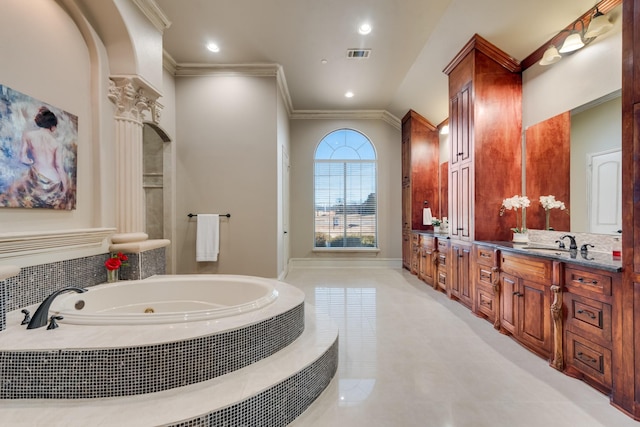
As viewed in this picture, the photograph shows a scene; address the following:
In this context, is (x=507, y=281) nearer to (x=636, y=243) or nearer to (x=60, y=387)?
(x=636, y=243)

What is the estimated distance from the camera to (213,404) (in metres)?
1.26

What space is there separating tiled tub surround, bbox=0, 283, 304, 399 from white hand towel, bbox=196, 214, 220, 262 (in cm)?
223

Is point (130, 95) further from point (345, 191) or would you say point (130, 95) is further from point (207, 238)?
point (345, 191)

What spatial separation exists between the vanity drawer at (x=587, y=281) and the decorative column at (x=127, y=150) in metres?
3.57

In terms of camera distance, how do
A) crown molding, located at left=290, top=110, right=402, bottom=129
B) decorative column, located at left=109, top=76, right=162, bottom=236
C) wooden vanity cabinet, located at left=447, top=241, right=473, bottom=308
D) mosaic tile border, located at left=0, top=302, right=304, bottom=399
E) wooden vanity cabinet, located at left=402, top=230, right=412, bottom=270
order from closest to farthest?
mosaic tile border, located at left=0, top=302, right=304, bottom=399 < decorative column, located at left=109, top=76, right=162, bottom=236 < wooden vanity cabinet, located at left=447, top=241, right=473, bottom=308 < wooden vanity cabinet, located at left=402, top=230, right=412, bottom=270 < crown molding, located at left=290, top=110, right=402, bottom=129

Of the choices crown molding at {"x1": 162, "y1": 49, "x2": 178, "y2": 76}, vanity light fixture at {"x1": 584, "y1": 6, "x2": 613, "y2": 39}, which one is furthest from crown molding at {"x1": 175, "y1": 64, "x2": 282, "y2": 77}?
vanity light fixture at {"x1": 584, "y1": 6, "x2": 613, "y2": 39}

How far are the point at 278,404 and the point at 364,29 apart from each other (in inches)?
145

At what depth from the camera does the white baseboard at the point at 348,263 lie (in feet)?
19.2

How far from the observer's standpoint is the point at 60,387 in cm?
131

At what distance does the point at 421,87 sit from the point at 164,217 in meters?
4.39

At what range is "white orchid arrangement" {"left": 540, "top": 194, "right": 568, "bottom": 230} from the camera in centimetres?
264

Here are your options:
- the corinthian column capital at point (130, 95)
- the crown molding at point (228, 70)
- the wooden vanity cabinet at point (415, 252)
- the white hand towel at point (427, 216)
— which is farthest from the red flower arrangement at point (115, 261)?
the white hand towel at point (427, 216)

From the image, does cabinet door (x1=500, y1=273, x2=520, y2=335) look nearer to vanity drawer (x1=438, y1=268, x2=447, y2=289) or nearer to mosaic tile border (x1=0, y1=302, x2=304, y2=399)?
vanity drawer (x1=438, y1=268, x2=447, y2=289)

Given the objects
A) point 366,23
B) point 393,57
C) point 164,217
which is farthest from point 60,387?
point 393,57
